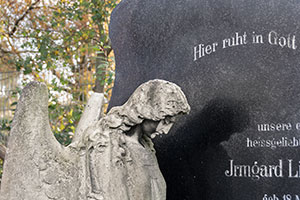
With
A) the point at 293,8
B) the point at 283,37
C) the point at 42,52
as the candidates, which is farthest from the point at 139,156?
the point at 42,52

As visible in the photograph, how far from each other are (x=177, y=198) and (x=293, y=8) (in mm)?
1729

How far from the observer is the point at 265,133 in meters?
3.03

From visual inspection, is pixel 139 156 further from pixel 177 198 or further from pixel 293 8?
pixel 293 8

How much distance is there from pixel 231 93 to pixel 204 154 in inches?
20.5

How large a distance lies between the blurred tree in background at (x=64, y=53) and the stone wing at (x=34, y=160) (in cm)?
374

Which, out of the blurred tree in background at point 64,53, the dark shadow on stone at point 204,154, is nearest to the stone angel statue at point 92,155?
the dark shadow on stone at point 204,154

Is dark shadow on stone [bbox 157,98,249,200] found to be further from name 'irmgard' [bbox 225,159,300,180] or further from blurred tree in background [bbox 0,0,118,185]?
blurred tree in background [bbox 0,0,118,185]

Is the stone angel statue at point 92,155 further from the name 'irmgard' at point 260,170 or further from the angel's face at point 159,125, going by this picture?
the name 'irmgard' at point 260,170

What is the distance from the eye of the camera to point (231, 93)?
3176 mm

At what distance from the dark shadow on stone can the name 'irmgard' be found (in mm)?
61

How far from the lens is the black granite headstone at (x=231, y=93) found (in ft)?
9.81

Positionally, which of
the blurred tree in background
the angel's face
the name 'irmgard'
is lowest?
the name 'irmgard'

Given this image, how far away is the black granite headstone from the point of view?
9.81 feet

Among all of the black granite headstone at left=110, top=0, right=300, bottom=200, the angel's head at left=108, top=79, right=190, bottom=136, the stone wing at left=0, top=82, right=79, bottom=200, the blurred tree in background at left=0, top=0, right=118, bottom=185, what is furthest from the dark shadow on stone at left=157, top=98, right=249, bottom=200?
the blurred tree in background at left=0, top=0, right=118, bottom=185
